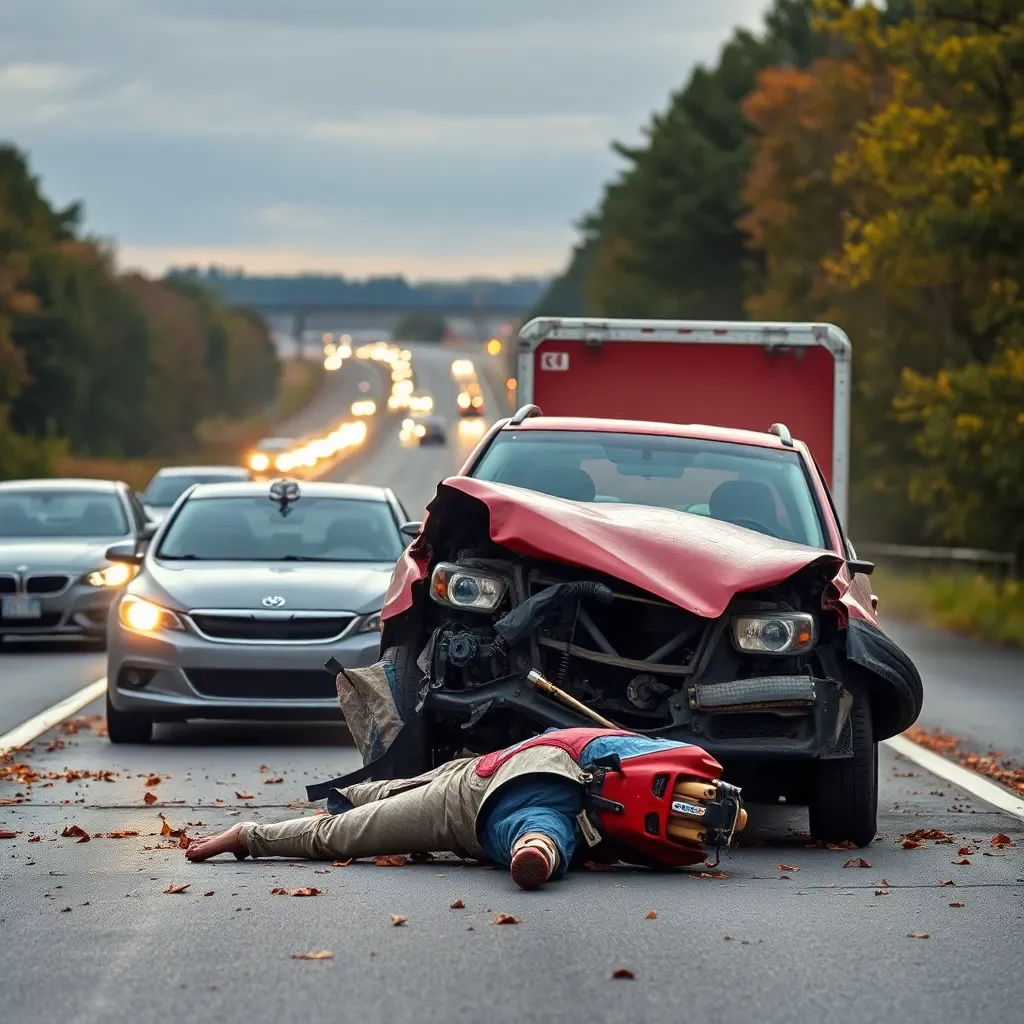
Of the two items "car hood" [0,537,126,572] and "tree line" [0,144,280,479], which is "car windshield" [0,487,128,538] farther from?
"tree line" [0,144,280,479]

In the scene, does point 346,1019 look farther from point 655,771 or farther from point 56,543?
point 56,543

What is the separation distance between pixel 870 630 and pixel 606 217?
127 m

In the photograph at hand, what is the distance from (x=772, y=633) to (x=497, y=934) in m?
2.27

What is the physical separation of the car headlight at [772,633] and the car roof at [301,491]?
7057 millimetres

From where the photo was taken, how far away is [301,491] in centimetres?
1552

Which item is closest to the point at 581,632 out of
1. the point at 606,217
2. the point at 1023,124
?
the point at 1023,124

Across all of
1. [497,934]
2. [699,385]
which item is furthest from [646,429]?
[699,385]

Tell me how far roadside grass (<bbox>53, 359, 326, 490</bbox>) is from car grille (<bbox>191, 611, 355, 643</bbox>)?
4864 centimetres

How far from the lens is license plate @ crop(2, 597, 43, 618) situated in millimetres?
20484

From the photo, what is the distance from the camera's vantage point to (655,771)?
7.71 metres

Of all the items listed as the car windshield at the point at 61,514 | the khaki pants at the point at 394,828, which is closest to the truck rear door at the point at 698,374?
the car windshield at the point at 61,514

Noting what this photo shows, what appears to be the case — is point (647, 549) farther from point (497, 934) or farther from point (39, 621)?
point (39, 621)

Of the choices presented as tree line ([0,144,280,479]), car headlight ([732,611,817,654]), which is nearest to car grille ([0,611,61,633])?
car headlight ([732,611,817,654])

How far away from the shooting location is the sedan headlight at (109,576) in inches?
818
